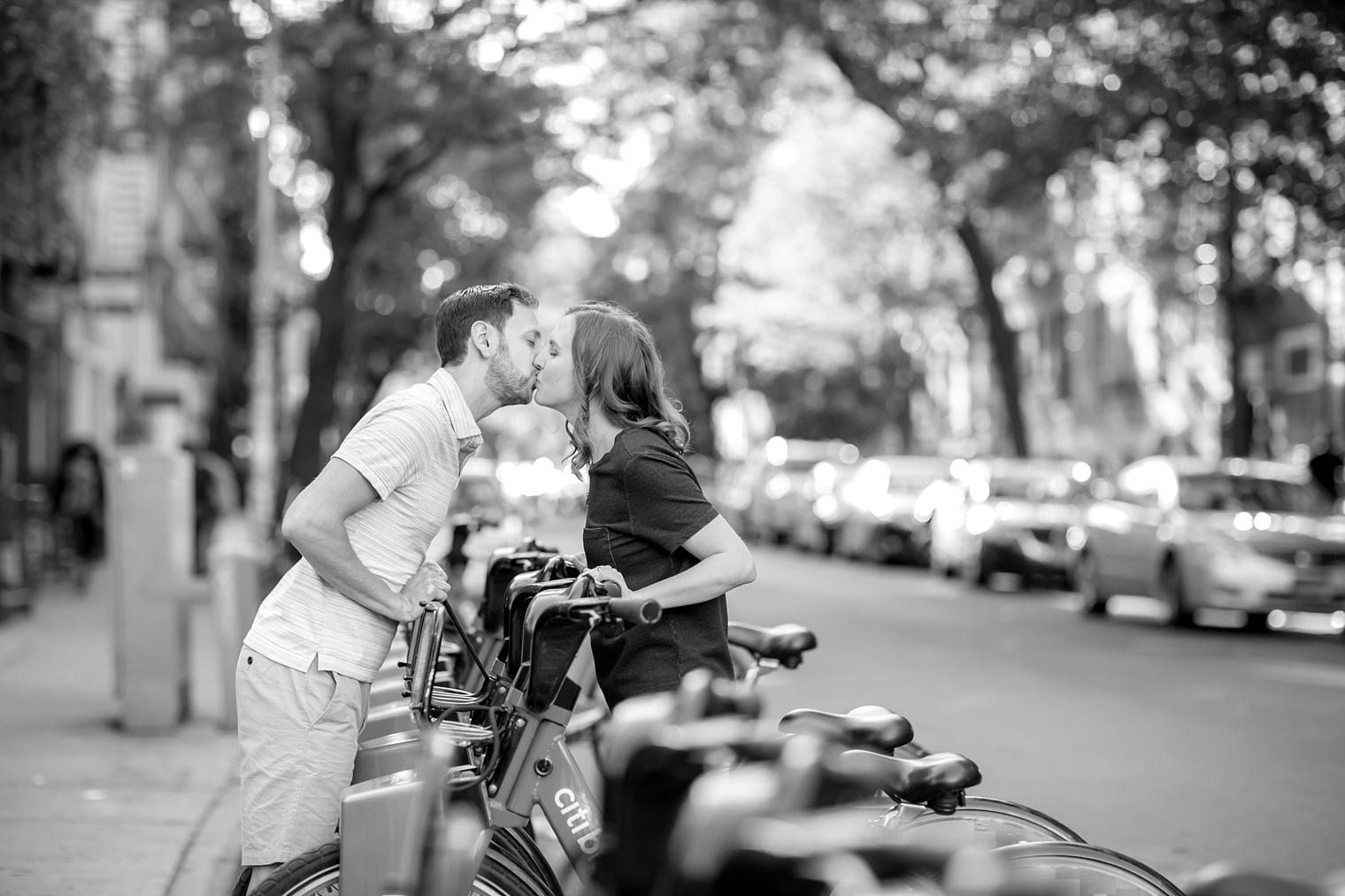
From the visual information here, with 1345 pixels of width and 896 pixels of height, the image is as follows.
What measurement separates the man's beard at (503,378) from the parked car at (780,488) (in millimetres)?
30547

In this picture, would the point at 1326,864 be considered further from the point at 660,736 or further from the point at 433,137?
the point at 433,137

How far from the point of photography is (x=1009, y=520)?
24078 mm

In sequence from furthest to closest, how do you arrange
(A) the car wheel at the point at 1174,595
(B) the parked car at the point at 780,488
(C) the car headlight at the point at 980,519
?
(B) the parked car at the point at 780,488, (C) the car headlight at the point at 980,519, (A) the car wheel at the point at 1174,595

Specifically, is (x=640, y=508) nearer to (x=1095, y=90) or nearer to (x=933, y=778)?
(x=933, y=778)

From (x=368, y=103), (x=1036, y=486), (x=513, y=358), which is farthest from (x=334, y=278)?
(x=513, y=358)

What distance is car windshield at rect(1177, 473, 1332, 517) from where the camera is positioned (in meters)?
18.0

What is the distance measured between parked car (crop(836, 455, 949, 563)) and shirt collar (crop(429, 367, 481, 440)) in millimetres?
24190

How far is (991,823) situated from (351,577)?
148cm

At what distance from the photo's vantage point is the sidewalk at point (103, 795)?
21.2 ft

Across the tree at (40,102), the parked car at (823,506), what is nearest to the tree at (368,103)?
the tree at (40,102)

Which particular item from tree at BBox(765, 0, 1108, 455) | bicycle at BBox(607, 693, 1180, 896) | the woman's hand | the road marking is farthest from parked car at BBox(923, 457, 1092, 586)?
bicycle at BBox(607, 693, 1180, 896)

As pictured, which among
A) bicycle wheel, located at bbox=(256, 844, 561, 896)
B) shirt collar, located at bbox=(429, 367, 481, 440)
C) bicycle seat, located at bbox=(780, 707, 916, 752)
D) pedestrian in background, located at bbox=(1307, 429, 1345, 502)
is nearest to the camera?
bicycle seat, located at bbox=(780, 707, 916, 752)

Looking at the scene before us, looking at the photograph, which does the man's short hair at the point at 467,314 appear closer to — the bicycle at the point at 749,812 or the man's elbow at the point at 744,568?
the man's elbow at the point at 744,568

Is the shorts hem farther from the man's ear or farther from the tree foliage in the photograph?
the tree foliage
